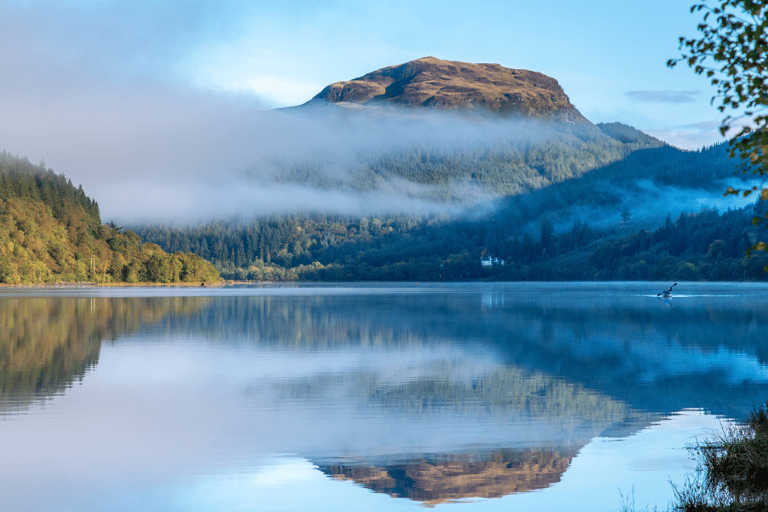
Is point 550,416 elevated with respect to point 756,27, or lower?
lower

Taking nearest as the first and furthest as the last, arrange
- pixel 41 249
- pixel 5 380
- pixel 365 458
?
1. pixel 365 458
2. pixel 5 380
3. pixel 41 249

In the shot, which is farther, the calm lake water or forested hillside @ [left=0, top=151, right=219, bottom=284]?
forested hillside @ [left=0, top=151, right=219, bottom=284]

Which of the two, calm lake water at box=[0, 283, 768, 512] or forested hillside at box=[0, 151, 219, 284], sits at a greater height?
forested hillside at box=[0, 151, 219, 284]

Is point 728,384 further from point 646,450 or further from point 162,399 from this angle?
point 162,399

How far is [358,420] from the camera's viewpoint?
18188 millimetres

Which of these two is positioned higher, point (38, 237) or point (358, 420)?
point (38, 237)

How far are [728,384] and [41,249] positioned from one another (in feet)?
579

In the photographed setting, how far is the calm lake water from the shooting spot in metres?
12.4

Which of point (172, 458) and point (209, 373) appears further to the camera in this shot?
point (209, 373)

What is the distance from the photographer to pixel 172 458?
14.6 metres

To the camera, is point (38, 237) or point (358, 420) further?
point (38, 237)

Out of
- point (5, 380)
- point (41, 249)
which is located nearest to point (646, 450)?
point (5, 380)

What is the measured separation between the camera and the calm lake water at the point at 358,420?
12383mm

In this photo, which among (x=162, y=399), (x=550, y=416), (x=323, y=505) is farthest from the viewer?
(x=162, y=399)
